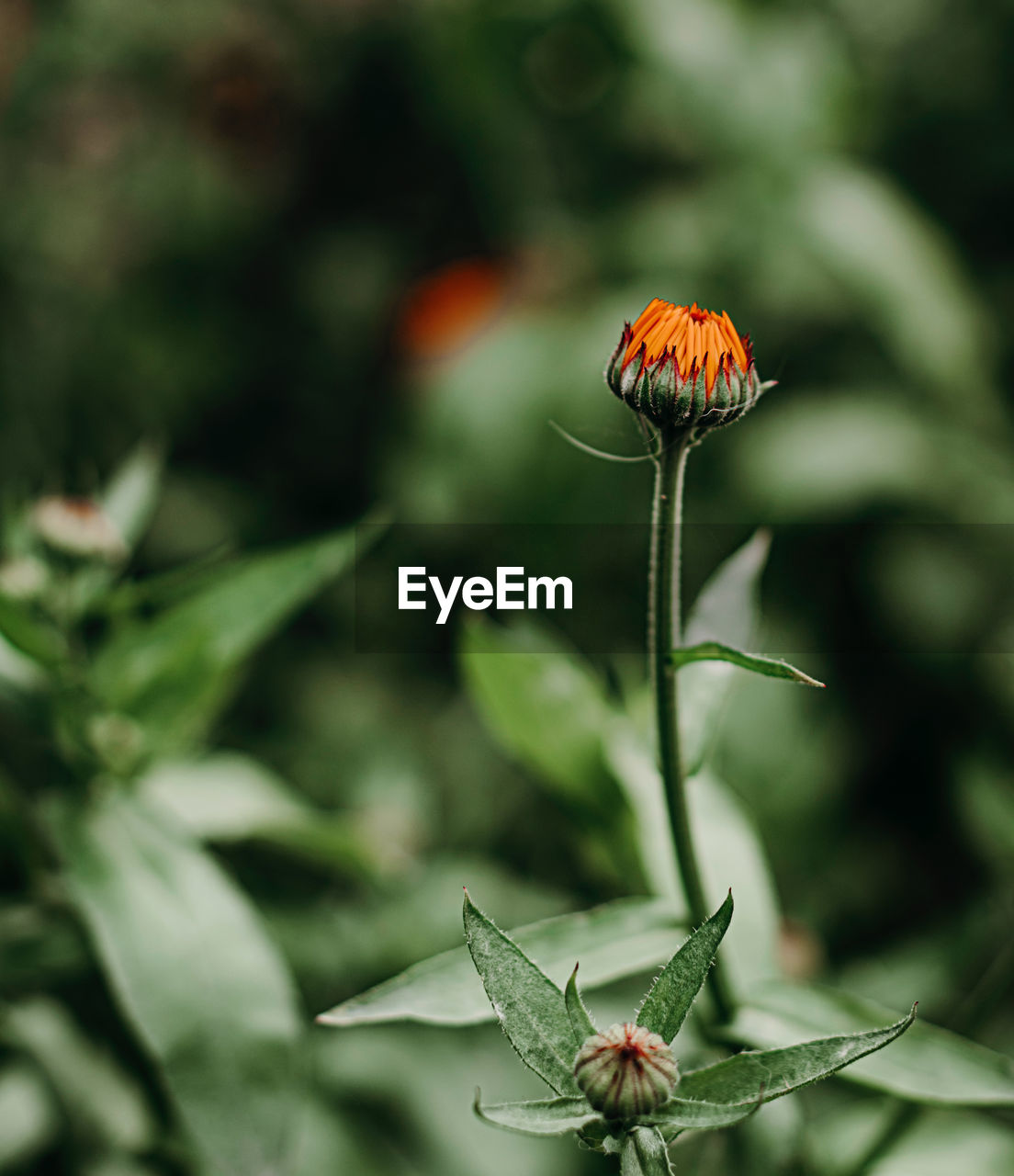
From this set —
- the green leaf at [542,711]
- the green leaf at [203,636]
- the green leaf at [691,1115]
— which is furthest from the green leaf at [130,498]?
the green leaf at [691,1115]

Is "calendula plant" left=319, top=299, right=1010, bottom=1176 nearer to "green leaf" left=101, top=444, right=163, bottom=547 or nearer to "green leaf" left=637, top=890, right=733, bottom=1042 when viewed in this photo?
"green leaf" left=637, top=890, right=733, bottom=1042

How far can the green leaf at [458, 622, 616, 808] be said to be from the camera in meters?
0.90

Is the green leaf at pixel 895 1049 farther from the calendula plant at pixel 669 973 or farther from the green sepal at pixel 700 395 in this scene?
the green sepal at pixel 700 395

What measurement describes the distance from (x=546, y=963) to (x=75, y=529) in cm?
55

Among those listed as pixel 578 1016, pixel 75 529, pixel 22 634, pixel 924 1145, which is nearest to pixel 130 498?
pixel 75 529

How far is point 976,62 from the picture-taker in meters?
2.08

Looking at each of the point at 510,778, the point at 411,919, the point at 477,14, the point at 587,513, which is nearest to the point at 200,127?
the point at 477,14

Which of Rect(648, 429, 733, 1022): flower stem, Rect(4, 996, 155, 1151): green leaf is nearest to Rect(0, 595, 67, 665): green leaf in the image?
Rect(4, 996, 155, 1151): green leaf

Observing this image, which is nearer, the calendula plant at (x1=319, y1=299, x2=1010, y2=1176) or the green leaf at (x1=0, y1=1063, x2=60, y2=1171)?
the calendula plant at (x1=319, y1=299, x2=1010, y2=1176)

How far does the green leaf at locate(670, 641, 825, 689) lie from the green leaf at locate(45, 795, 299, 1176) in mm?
434

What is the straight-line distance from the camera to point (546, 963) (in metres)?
0.67

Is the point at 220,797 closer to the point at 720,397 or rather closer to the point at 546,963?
the point at 546,963

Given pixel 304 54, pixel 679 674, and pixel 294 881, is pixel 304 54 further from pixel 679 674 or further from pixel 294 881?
pixel 679 674

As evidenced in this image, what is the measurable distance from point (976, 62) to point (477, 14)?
1011 millimetres
